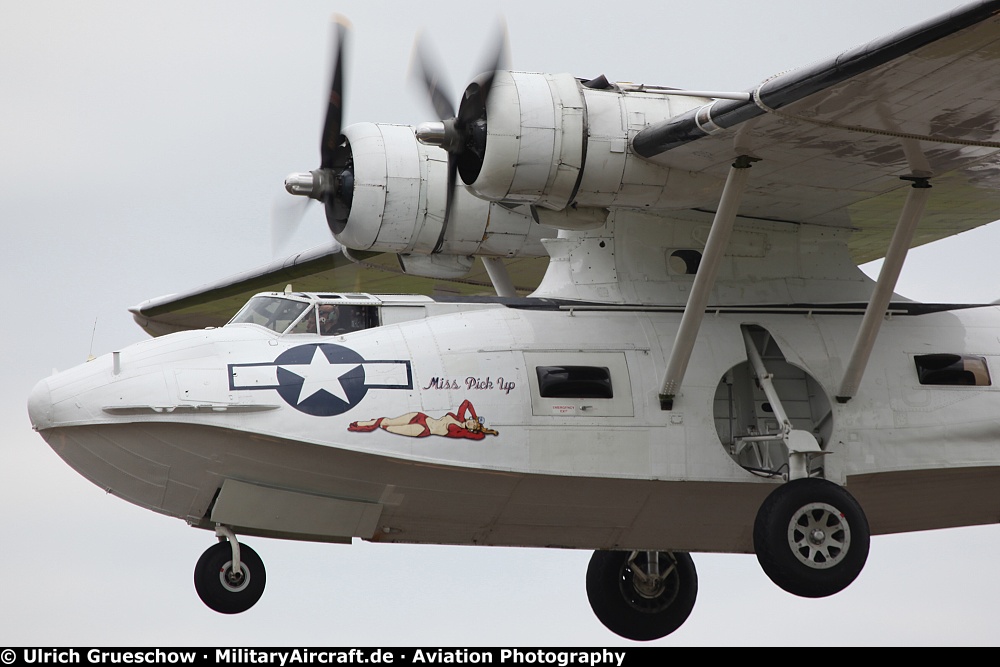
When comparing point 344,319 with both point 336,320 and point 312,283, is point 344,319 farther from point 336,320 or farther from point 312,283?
point 312,283

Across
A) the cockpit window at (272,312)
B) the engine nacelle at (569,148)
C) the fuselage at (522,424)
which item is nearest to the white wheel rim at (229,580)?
the fuselage at (522,424)

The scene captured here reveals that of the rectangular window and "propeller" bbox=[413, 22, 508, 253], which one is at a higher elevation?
"propeller" bbox=[413, 22, 508, 253]

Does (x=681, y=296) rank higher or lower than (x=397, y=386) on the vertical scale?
higher

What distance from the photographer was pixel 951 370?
44.2 ft

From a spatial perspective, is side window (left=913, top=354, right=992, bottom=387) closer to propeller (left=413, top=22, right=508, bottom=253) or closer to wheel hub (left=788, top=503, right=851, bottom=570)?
wheel hub (left=788, top=503, right=851, bottom=570)

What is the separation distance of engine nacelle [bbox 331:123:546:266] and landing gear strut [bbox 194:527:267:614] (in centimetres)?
340

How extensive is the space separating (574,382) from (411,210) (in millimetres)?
2923

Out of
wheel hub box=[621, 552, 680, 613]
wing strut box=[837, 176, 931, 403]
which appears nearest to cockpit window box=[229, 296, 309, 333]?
wing strut box=[837, 176, 931, 403]

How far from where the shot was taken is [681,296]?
1345 cm

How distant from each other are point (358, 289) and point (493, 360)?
18.7 feet

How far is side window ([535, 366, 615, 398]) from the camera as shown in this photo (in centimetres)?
1253

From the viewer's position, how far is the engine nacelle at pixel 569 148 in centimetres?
1211
